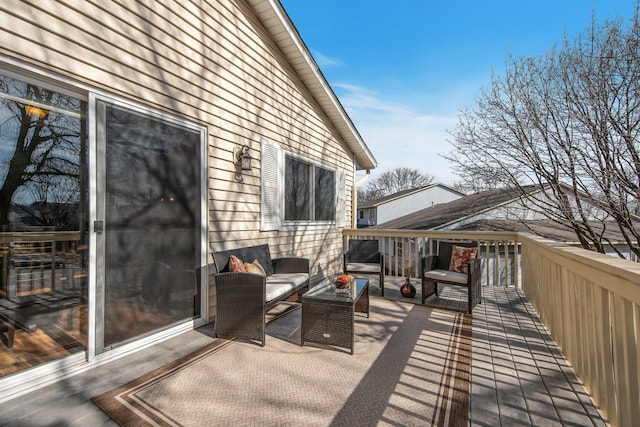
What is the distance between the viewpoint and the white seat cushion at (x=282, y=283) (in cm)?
335

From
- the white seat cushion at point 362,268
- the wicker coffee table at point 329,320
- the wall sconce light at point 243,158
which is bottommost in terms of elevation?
the wicker coffee table at point 329,320

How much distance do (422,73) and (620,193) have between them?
18.9 feet

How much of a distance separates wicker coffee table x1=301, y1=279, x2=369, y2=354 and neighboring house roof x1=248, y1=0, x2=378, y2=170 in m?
3.91

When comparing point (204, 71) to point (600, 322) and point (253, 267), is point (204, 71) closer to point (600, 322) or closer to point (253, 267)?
point (253, 267)

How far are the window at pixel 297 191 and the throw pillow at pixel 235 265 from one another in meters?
1.10

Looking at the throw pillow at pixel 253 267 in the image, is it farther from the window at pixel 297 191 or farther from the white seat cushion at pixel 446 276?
the white seat cushion at pixel 446 276

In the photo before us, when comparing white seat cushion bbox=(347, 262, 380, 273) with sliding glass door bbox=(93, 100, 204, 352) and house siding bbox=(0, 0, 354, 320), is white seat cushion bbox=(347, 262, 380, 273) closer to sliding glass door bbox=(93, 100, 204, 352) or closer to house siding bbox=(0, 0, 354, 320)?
house siding bbox=(0, 0, 354, 320)

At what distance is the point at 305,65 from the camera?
207 inches

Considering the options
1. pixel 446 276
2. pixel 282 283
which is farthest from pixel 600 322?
pixel 282 283

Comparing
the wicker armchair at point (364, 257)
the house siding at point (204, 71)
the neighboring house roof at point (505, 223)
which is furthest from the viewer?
the neighboring house roof at point (505, 223)

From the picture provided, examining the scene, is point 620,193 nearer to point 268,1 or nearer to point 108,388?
point 268,1

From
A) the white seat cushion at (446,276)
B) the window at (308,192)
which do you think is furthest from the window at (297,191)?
the white seat cushion at (446,276)

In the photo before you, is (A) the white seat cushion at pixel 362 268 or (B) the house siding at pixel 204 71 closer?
(B) the house siding at pixel 204 71

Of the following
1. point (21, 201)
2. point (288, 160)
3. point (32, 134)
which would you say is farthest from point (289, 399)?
point (288, 160)
